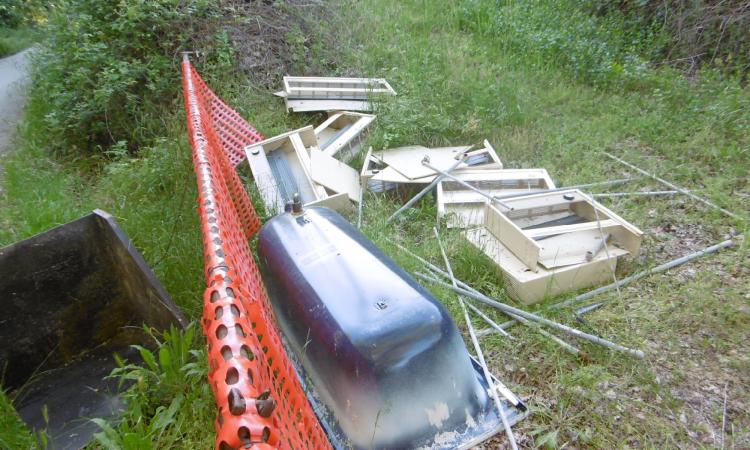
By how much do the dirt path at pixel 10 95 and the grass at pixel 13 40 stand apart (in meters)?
0.42

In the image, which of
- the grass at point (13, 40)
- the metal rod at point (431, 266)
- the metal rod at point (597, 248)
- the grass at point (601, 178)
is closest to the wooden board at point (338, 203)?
the grass at point (601, 178)

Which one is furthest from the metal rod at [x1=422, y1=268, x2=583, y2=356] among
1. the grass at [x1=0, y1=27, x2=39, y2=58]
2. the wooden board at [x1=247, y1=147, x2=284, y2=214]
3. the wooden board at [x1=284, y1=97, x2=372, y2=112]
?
the grass at [x1=0, y1=27, x2=39, y2=58]

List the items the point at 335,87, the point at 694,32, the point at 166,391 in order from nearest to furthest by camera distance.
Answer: the point at 166,391 < the point at 335,87 < the point at 694,32

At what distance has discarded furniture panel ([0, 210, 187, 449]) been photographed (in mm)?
2350

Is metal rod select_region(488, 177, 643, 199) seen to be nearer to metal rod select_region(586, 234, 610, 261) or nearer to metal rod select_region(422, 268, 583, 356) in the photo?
metal rod select_region(586, 234, 610, 261)

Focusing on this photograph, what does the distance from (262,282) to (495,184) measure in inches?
85.1

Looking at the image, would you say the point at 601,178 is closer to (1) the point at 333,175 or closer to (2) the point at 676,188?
(2) the point at 676,188

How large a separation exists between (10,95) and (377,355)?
692 centimetres

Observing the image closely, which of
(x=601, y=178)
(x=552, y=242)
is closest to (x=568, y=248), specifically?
(x=552, y=242)

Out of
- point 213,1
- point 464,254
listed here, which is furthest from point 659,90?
point 213,1

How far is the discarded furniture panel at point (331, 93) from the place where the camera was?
16.1 ft

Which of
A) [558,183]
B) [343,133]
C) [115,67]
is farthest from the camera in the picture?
[115,67]

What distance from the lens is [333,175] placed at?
390cm

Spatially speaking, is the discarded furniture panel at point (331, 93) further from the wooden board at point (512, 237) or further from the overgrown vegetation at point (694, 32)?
the overgrown vegetation at point (694, 32)
